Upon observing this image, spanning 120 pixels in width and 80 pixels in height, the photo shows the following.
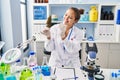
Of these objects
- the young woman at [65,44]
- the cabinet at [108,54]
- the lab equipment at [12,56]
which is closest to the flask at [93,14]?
the cabinet at [108,54]

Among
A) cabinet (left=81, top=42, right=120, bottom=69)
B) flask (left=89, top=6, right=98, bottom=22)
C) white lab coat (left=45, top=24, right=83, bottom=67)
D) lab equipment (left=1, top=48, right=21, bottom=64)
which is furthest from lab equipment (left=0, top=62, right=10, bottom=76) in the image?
flask (left=89, top=6, right=98, bottom=22)

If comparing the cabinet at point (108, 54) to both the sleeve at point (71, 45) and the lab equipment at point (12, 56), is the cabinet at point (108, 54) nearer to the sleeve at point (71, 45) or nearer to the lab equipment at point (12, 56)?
the sleeve at point (71, 45)

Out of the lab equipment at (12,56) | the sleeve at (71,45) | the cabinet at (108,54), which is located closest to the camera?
the lab equipment at (12,56)

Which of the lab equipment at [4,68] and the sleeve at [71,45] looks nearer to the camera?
the lab equipment at [4,68]

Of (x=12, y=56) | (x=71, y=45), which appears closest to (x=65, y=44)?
(x=71, y=45)

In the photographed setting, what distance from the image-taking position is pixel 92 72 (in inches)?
49.8

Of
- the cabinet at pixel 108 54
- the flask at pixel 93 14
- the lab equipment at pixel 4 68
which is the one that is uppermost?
the flask at pixel 93 14

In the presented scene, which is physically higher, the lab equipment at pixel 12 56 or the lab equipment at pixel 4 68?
the lab equipment at pixel 12 56

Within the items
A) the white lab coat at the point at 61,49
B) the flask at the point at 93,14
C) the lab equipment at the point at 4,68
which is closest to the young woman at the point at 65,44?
the white lab coat at the point at 61,49

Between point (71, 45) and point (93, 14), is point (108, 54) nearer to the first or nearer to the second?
point (93, 14)

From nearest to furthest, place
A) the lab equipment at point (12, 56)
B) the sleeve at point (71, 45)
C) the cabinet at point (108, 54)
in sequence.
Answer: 1. the lab equipment at point (12, 56)
2. the sleeve at point (71, 45)
3. the cabinet at point (108, 54)

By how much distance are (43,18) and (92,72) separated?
2283mm

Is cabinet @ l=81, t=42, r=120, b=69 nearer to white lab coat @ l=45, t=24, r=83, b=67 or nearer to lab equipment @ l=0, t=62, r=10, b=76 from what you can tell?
white lab coat @ l=45, t=24, r=83, b=67

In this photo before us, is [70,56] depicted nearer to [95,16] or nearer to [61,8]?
[95,16]
